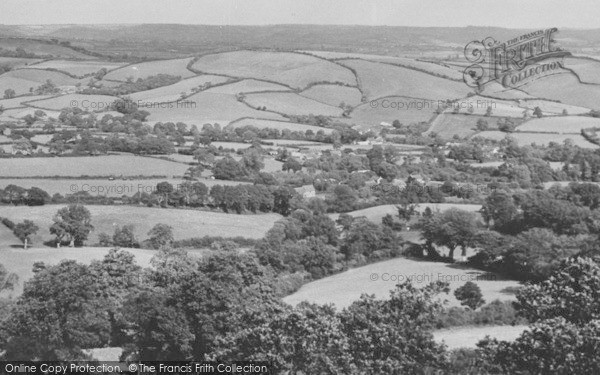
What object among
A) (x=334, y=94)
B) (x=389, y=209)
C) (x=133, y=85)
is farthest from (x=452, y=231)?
(x=133, y=85)

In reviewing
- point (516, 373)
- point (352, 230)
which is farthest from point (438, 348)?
point (352, 230)

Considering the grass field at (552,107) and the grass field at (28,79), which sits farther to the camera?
the grass field at (28,79)

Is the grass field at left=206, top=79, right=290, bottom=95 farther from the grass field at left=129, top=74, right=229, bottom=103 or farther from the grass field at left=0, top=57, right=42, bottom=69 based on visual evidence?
the grass field at left=0, top=57, right=42, bottom=69

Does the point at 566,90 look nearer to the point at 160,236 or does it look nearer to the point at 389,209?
the point at 389,209

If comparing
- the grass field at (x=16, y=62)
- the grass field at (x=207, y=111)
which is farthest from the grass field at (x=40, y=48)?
the grass field at (x=207, y=111)

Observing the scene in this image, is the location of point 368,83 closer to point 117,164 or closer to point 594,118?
point 594,118

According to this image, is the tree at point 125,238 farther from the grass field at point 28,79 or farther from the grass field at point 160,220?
the grass field at point 28,79
